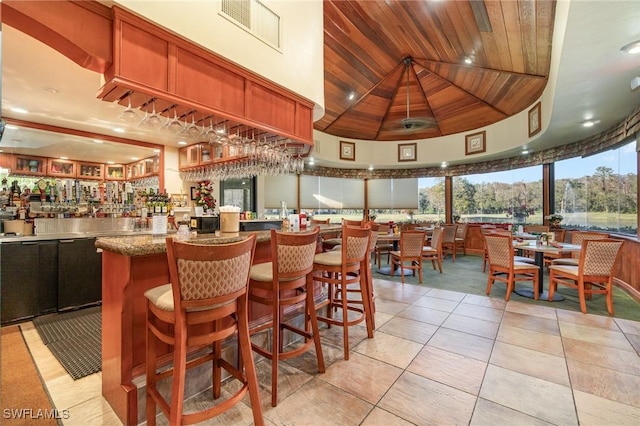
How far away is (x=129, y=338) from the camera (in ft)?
5.33

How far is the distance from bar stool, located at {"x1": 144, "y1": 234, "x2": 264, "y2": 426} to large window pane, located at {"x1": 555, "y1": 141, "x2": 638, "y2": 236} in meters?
5.76

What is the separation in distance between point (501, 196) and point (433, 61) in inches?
175

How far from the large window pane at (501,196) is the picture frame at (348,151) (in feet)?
10.4

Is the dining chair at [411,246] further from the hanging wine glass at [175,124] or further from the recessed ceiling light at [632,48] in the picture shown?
the hanging wine glass at [175,124]

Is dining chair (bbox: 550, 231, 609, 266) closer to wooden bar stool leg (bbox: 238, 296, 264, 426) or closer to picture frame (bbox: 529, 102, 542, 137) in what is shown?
picture frame (bbox: 529, 102, 542, 137)

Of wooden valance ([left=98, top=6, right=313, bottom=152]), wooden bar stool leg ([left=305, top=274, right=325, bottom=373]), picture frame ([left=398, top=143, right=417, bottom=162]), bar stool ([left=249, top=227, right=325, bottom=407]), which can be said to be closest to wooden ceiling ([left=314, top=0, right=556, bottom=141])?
picture frame ([left=398, top=143, right=417, bottom=162])

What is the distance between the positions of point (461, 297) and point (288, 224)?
277cm

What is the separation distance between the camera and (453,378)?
6.68 feet

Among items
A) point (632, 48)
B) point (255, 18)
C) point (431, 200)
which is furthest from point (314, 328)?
point (431, 200)

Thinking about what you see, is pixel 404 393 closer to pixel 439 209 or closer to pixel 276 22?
pixel 276 22

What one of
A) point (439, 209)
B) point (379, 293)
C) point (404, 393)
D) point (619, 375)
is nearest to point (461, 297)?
point (379, 293)

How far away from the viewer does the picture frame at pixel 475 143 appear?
6.47m

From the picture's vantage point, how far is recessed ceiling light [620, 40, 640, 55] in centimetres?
237

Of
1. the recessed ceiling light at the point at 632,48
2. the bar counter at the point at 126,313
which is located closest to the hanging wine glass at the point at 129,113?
the bar counter at the point at 126,313
